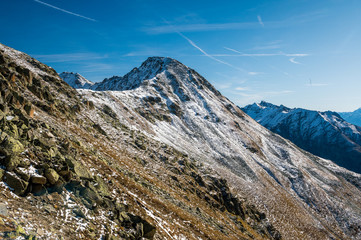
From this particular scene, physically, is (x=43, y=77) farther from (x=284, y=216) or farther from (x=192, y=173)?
(x=284, y=216)

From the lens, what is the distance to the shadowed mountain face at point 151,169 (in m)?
11.6

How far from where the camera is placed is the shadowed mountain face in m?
11.6

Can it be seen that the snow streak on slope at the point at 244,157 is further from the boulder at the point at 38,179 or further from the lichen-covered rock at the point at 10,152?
the boulder at the point at 38,179

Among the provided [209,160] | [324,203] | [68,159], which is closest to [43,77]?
[68,159]

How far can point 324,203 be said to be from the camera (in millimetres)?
72375

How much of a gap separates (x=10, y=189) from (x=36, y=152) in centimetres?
344

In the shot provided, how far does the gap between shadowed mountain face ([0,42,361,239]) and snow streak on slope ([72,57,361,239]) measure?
541 mm

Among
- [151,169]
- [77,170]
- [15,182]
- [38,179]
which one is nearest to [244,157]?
[151,169]

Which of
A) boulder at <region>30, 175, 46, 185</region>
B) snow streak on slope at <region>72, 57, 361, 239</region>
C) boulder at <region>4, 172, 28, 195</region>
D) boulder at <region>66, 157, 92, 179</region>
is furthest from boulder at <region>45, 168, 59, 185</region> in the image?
snow streak on slope at <region>72, 57, 361, 239</region>

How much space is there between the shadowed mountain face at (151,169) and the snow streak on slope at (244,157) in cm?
54

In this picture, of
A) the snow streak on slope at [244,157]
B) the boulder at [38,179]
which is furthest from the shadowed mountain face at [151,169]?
the snow streak on slope at [244,157]

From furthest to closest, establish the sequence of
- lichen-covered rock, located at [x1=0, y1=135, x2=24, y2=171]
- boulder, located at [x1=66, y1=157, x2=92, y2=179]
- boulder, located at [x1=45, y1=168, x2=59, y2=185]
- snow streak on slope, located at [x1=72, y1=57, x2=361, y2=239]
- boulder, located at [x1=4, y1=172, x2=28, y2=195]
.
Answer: snow streak on slope, located at [x1=72, y1=57, x2=361, y2=239] < boulder, located at [x1=66, y1=157, x2=92, y2=179] < boulder, located at [x1=45, y1=168, x2=59, y2=185] < lichen-covered rock, located at [x1=0, y1=135, x2=24, y2=171] < boulder, located at [x1=4, y1=172, x2=28, y2=195]

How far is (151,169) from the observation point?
3697cm

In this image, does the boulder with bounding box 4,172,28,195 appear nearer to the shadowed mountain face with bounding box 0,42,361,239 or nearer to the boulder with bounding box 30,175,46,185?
the shadowed mountain face with bounding box 0,42,361,239
